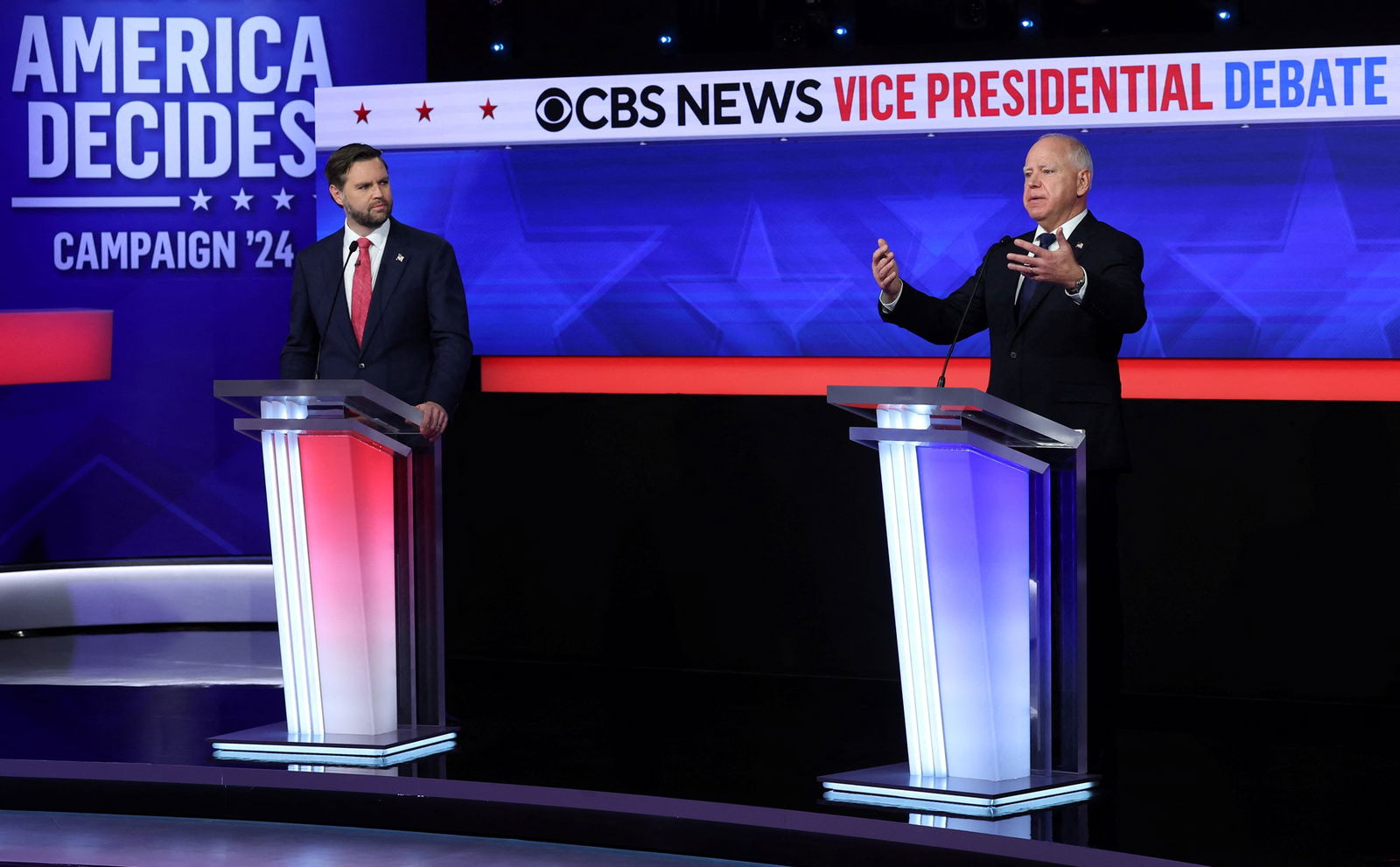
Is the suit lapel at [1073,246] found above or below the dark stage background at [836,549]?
above

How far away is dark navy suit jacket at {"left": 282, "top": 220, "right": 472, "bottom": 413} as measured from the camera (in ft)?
13.8

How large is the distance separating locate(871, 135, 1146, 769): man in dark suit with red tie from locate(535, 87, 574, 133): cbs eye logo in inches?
85.8

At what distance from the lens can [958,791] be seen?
3.37m

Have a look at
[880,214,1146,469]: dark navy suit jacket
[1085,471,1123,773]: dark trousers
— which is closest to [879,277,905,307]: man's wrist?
[880,214,1146,469]: dark navy suit jacket

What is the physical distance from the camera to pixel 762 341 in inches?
225

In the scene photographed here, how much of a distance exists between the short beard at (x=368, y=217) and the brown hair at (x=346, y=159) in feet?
0.22

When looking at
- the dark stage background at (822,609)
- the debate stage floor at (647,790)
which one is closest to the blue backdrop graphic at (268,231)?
the dark stage background at (822,609)

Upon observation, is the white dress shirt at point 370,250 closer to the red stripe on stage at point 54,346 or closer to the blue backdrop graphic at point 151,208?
the red stripe on stage at point 54,346

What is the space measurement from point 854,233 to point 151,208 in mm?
2290

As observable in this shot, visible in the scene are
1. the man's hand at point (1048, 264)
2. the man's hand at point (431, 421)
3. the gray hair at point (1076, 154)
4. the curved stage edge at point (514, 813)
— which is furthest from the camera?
the man's hand at point (431, 421)

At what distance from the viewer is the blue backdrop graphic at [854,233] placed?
5223mm

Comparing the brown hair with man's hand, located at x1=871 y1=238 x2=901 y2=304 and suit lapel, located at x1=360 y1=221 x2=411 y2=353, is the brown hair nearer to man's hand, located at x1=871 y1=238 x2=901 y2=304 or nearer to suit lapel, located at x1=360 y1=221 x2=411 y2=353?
suit lapel, located at x1=360 y1=221 x2=411 y2=353

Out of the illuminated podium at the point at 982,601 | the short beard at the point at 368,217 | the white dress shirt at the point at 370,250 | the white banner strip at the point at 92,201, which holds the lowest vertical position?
the illuminated podium at the point at 982,601

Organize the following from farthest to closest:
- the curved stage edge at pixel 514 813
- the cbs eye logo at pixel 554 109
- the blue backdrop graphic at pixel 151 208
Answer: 1. the blue backdrop graphic at pixel 151 208
2. the cbs eye logo at pixel 554 109
3. the curved stage edge at pixel 514 813
